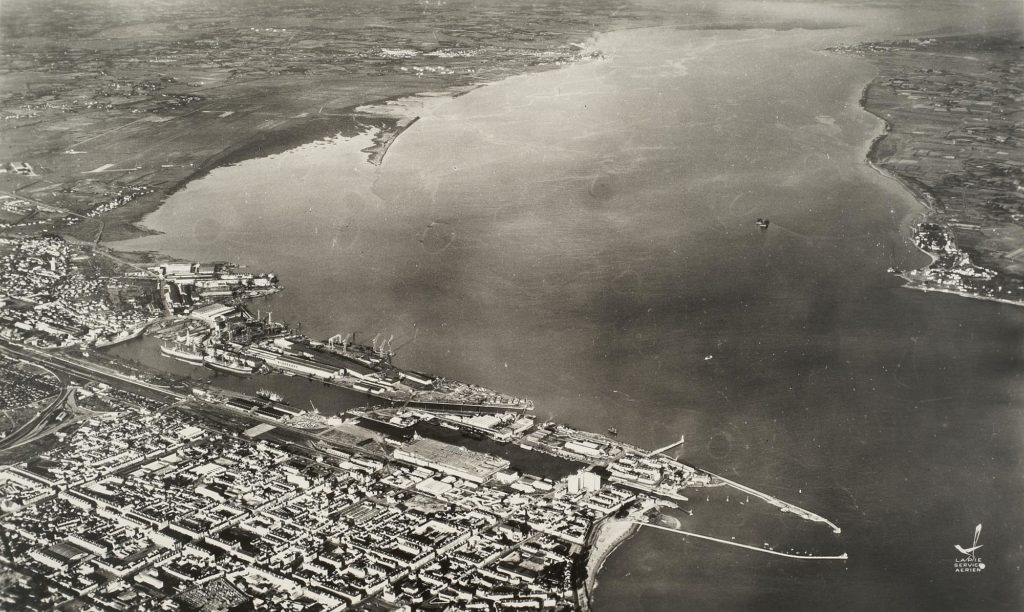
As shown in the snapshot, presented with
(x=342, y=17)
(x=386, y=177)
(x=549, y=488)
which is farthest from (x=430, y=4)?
(x=549, y=488)

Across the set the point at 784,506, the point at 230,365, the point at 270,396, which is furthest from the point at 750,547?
the point at 230,365

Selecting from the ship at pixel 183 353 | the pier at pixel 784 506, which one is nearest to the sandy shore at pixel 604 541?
the pier at pixel 784 506

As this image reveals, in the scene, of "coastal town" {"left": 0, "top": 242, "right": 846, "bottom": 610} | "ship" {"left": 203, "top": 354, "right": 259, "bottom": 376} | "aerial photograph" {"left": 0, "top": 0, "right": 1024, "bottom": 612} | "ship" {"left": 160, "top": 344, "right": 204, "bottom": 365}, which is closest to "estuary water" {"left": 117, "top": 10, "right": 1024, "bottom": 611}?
"aerial photograph" {"left": 0, "top": 0, "right": 1024, "bottom": 612}

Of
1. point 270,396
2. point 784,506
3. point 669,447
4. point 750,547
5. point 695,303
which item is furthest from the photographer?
point 695,303

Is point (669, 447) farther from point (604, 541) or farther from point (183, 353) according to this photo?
point (183, 353)

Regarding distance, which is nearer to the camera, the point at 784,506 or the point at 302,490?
the point at 784,506

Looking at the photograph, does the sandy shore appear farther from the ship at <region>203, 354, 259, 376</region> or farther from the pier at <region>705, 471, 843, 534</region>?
the ship at <region>203, 354, 259, 376</region>

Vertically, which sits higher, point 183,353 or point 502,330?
point 502,330
